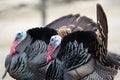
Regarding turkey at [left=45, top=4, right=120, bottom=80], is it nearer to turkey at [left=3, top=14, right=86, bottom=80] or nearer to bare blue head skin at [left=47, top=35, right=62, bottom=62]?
bare blue head skin at [left=47, top=35, right=62, bottom=62]

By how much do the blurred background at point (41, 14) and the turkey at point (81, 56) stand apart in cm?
424

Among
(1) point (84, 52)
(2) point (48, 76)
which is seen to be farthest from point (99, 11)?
(2) point (48, 76)

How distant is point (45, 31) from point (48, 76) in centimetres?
68

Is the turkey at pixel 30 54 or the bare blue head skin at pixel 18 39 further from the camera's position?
the bare blue head skin at pixel 18 39

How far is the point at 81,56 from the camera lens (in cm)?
698

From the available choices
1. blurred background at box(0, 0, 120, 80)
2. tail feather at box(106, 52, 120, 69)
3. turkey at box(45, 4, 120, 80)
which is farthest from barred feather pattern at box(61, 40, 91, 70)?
blurred background at box(0, 0, 120, 80)

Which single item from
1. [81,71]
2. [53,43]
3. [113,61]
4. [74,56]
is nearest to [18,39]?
[53,43]

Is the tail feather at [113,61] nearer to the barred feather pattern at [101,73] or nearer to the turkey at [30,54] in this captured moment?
the barred feather pattern at [101,73]

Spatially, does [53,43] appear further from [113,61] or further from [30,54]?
[113,61]

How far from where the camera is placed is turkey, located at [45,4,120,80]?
6934mm

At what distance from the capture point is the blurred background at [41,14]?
45.9ft

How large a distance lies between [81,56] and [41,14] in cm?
868

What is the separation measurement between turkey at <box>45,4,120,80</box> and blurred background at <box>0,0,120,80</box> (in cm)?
424

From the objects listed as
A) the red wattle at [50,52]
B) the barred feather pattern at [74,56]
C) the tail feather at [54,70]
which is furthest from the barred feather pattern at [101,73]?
the red wattle at [50,52]
